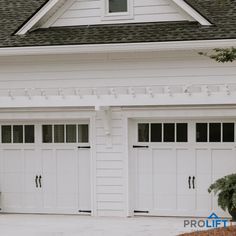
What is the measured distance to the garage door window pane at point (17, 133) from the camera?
1616 cm

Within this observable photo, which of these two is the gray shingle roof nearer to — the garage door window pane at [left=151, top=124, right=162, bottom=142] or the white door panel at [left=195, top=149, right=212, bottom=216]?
the garage door window pane at [left=151, top=124, right=162, bottom=142]

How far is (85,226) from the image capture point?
1392cm

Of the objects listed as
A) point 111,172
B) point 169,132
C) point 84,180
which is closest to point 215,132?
point 169,132

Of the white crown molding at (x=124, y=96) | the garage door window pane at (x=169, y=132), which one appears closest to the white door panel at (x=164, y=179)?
the garage door window pane at (x=169, y=132)

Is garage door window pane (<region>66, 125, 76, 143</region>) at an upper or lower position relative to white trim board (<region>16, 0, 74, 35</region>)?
lower

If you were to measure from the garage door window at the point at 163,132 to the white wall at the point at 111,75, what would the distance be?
1.69 feet

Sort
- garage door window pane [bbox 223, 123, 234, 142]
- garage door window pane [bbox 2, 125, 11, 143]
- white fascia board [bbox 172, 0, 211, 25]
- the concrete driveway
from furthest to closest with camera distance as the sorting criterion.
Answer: garage door window pane [bbox 2, 125, 11, 143] < garage door window pane [bbox 223, 123, 234, 142] < white fascia board [bbox 172, 0, 211, 25] < the concrete driveway

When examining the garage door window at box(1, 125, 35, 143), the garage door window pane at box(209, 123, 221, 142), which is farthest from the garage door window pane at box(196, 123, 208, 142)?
the garage door window at box(1, 125, 35, 143)

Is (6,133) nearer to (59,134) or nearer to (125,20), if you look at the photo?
(59,134)

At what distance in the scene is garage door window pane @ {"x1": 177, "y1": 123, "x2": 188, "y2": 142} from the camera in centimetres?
1519

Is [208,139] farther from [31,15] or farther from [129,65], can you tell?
[31,15]

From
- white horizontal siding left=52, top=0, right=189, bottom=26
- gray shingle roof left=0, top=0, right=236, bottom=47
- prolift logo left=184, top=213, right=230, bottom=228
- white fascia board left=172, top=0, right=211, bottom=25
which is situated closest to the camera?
prolift logo left=184, top=213, right=230, bottom=228

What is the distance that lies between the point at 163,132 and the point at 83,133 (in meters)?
1.88

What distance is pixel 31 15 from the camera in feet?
51.8
